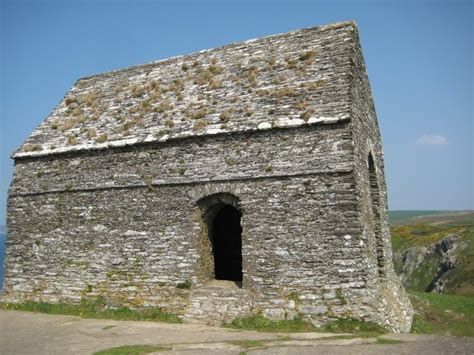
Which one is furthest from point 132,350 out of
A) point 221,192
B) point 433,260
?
point 433,260

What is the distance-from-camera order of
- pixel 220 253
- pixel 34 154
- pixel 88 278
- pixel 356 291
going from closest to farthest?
pixel 356 291
pixel 88 278
pixel 34 154
pixel 220 253

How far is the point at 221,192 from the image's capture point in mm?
12562

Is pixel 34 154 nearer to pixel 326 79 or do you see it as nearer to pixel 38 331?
pixel 38 331

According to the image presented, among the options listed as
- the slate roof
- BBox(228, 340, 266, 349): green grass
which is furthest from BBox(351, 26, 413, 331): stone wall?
BBox(228, 340, 266, 349): green grass

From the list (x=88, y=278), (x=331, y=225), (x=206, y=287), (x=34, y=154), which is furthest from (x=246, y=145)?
(x=34, y=154)

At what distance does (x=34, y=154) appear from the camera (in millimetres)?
15883

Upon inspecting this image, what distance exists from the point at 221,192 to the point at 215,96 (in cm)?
382

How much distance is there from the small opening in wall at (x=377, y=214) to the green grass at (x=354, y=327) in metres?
3.53

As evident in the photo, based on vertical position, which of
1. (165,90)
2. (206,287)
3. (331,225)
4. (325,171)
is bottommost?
(206,287)

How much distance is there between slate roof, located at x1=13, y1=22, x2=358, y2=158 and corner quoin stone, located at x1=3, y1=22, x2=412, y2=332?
0.19ft

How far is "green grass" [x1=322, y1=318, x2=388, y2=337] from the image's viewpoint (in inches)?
409

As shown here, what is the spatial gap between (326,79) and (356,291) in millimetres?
6278

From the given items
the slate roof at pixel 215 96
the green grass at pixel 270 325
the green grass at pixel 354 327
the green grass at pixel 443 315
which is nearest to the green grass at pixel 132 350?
the green grass at pixel 270 325

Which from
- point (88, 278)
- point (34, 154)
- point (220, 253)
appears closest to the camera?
point (88, 278)
